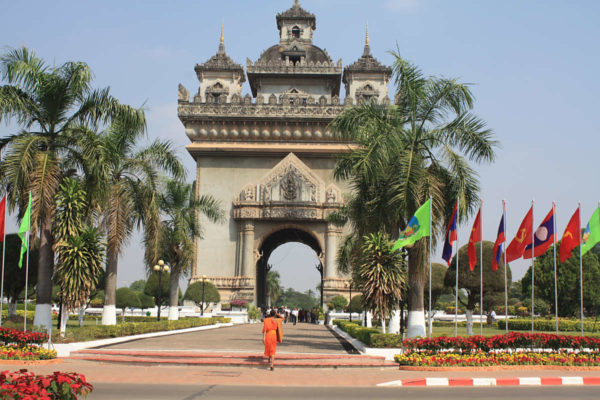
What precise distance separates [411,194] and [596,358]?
244 inches

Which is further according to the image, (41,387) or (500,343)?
(500,343)

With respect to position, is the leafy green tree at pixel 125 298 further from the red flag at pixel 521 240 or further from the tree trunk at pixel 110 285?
the red flag at pixel 521 240

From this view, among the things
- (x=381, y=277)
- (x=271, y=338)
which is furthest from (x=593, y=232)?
(x=271, y=338)

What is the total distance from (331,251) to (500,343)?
92.9ft

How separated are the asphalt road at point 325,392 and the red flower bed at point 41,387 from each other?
9.24 feet

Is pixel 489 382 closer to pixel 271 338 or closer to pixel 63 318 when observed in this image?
pixel 271 338

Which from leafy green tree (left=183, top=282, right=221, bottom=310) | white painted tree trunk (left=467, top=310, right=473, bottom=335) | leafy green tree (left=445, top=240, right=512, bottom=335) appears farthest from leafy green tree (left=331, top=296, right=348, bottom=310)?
white painted tree trunk (left=467, top=310, right=473, bottom=335)

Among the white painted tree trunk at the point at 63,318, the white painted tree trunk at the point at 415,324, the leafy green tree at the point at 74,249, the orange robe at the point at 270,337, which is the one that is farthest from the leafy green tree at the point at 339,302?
the orange robe at the point at 270,337

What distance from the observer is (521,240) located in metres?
18.4

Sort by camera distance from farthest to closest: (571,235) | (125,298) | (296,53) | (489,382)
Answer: (296,53)
(125,298)
(571,235)
(489,382)

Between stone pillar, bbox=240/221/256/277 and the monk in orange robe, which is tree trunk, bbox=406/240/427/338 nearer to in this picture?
the monk in orange robe

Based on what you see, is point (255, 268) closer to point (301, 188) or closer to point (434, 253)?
point (301, 188)

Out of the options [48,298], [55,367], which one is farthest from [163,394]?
[48,298]

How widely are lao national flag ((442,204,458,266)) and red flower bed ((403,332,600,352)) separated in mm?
3498
